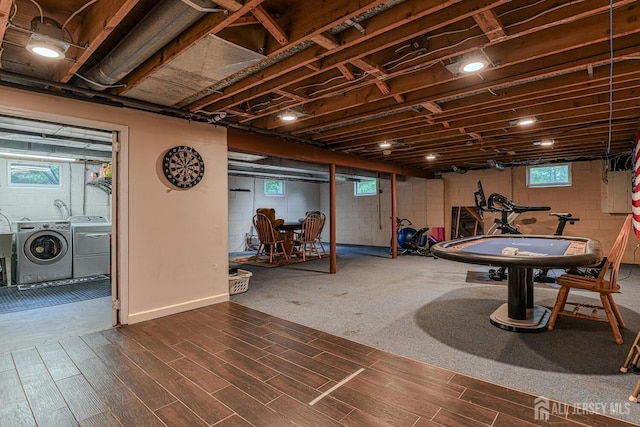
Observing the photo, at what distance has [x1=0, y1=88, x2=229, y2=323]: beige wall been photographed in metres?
3.14

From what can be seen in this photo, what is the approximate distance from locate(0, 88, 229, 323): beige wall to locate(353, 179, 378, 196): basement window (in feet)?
22.9

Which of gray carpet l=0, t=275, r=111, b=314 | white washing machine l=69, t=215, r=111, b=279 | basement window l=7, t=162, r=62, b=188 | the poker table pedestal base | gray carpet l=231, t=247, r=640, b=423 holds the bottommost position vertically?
gray carpet l=0, t=275, r=111, b=314

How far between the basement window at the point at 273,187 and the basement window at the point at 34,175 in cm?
524

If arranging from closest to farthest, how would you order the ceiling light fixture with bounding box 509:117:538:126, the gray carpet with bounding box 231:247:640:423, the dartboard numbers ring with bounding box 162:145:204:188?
the gray carpet with bounding box 231:247:640:423, the dartboard numbers ring with bounding box 162:145:204:188, the ceiling light fixture with bounding box 509:117:538:126

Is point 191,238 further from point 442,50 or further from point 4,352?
point 442,50

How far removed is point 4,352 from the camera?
102 inches

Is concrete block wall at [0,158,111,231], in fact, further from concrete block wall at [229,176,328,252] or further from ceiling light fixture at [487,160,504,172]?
ceiling light fixture at [487,160,504,172]

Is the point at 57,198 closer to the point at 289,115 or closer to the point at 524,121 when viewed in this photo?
the point at 289,115

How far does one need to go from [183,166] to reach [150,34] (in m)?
1.82

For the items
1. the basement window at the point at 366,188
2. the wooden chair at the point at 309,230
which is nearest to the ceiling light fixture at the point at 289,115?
the wooden chair at the point at 309,230

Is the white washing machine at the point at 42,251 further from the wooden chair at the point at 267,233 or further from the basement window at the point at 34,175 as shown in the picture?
the wooden chair at the point at 267,233

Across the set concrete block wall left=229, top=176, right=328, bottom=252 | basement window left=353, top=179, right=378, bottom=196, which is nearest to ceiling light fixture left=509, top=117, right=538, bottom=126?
basement window left=353, top=179, right=378, bottom=196

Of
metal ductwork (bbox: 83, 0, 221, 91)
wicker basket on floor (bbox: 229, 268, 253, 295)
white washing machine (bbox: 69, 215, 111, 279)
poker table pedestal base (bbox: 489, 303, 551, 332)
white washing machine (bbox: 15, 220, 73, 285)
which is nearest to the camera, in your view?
metal ductwork (bbox: 83, 0, 221, 91)

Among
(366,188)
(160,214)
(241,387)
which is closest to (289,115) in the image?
(160,214)
